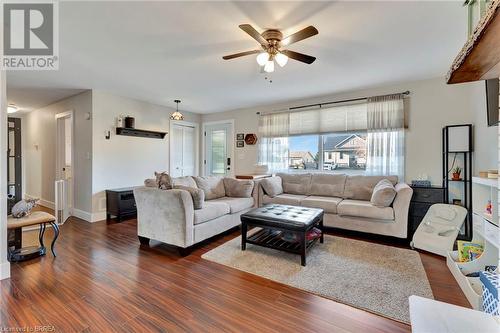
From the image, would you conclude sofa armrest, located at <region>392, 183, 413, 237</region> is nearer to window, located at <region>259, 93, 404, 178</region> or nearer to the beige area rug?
the beige area rug

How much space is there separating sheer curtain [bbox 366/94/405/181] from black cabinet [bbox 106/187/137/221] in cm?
448

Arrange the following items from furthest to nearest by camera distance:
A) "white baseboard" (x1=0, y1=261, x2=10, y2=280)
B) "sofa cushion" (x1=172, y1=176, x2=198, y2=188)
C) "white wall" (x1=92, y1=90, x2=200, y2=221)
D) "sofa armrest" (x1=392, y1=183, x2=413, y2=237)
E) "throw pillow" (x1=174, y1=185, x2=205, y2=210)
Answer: "white wall" (x1=92, y1=90, x2=200, y2=221) < "sofa cushion" (x1=172, y1=176, x2=198, y2=188) < "sofa armrest" (x1=392, y1=183, x2=413, y2=237) < "throw pillow" (x1=174, y1=185, x2=205, y2=210) < "white baseboard" (x1=0, y1=261, x2=10, y2=280)

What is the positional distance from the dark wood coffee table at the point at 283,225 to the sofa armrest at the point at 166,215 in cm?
68

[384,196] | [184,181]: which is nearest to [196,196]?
[184,181]

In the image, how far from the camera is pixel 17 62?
2902mm

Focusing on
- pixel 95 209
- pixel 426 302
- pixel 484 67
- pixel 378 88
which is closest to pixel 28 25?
pixel 95 209

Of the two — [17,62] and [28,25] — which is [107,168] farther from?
[28,25]

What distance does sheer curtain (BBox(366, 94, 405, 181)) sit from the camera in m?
3.84

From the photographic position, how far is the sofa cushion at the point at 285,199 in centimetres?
387

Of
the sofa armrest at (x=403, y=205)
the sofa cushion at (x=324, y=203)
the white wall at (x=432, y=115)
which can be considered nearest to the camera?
the sofa armrest at (x=403, y=205)

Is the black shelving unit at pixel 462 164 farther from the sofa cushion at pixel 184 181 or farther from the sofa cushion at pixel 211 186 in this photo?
the sofa cushion at pixel 184 181

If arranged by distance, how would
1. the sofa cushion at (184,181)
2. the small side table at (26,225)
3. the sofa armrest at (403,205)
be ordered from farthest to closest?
the sofa cushion at (184,181) → the sofa armrest at (403,205) → the small side table at (26,225)

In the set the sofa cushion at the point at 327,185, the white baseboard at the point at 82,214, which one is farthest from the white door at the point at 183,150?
the sofa cushion at the point at 327,185

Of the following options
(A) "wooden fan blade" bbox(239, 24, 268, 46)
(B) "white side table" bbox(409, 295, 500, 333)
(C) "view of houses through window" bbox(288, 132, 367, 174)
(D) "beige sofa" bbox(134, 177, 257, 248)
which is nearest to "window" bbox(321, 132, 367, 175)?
(C) "view of houses through window" bbox(288, 132, 367, 174)
